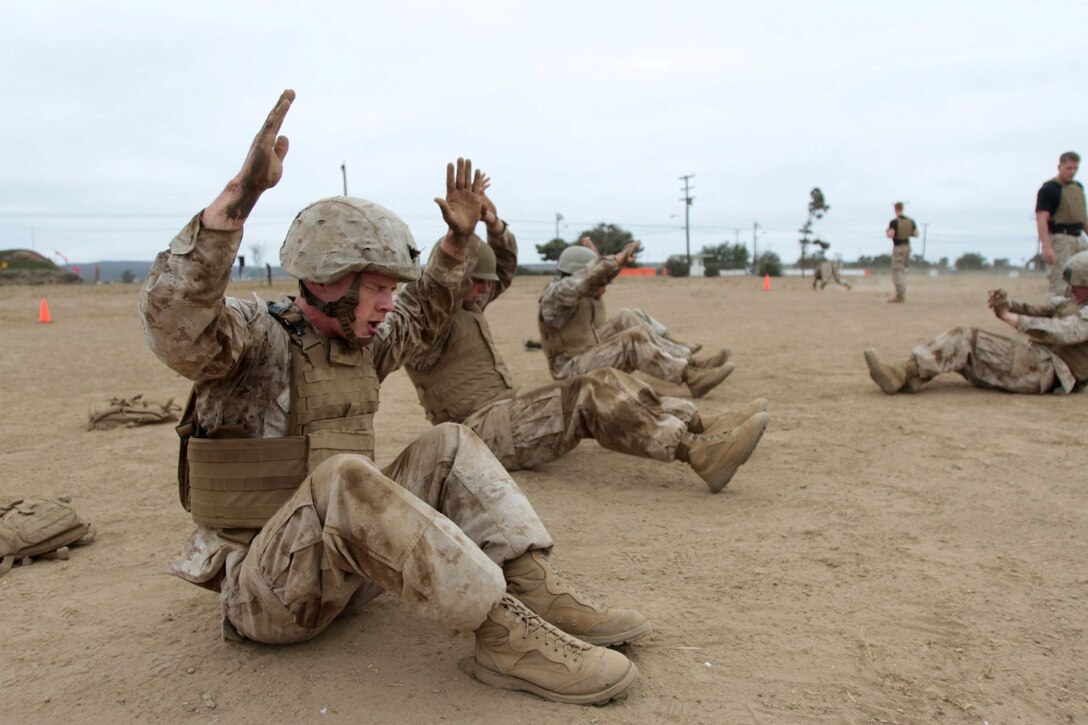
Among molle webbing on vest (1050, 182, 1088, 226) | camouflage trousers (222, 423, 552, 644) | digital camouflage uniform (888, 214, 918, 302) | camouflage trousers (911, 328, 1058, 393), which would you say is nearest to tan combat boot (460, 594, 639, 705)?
camouflage trousers (222, 423, 552, 644)

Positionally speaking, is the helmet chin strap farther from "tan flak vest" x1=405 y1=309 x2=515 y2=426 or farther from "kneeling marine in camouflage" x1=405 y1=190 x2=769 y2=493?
"tan flak vest" x1=405 y1=309 x2=515 y2=426

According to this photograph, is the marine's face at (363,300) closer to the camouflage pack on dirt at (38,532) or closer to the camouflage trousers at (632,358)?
the camouflage pack on dirt at (38,532)

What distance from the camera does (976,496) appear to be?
16.2 ft

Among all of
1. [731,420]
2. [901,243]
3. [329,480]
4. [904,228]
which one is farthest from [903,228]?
[329,480]

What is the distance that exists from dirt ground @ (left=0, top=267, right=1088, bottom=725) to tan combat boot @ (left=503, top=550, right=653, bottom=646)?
119 mm

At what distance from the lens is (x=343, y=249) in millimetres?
3082

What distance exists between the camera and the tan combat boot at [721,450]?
16.2 ft

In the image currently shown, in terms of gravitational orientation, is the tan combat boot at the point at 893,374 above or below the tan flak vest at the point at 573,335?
below

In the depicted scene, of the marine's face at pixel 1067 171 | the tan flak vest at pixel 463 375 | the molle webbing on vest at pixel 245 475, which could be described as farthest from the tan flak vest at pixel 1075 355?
the molle webbing on vest at pixel 245 475

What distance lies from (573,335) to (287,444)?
549 cm

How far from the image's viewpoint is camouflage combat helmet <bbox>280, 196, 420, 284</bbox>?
10.1ft

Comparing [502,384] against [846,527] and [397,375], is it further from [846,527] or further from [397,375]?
[397,375]

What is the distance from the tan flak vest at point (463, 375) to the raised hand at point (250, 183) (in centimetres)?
324

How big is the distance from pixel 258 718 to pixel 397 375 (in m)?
8.27
